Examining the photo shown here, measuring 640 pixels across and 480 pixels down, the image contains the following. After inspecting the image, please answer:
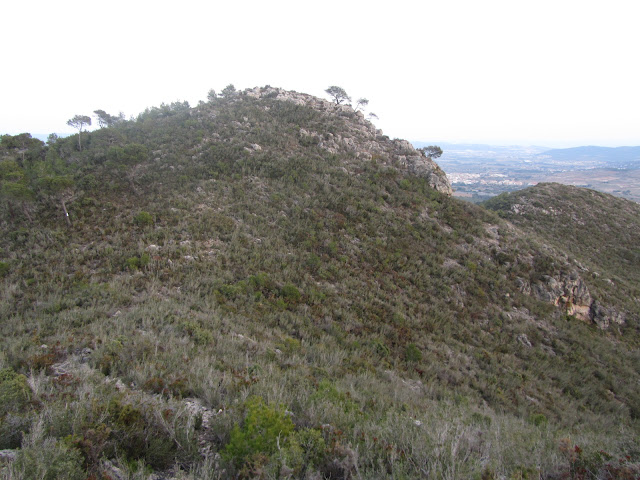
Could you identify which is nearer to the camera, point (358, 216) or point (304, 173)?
point (358, 216)

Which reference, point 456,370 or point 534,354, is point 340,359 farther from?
point 534,354

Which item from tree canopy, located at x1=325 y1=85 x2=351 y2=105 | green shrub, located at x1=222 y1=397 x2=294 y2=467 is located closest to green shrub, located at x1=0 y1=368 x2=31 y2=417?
green shrub, located at x1=222 y1=397 x2=294 y2=467

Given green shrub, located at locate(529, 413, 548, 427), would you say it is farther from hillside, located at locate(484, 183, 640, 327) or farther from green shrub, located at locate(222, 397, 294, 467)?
hillside, located at locate(484, 183, 640, 327)

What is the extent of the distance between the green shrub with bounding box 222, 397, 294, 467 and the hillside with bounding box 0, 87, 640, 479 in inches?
0.7

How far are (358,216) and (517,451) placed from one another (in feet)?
50.1

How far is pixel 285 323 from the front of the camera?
383 inches

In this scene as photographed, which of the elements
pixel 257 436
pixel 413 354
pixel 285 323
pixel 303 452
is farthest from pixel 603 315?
pixel 257 436

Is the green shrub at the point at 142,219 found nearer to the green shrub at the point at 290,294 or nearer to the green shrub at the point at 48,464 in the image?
the green shrub at the point at 290,294

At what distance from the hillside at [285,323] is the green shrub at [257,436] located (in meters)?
0.02

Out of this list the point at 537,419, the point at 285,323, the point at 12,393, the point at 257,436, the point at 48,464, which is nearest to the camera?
the point at 48,464

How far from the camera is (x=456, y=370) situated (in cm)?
996

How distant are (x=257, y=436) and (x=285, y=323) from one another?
22.2 feet

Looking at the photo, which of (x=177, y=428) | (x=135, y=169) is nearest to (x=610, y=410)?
(x=177, y=428)

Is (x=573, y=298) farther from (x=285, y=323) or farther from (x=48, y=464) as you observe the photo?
(x=48, y=464)
